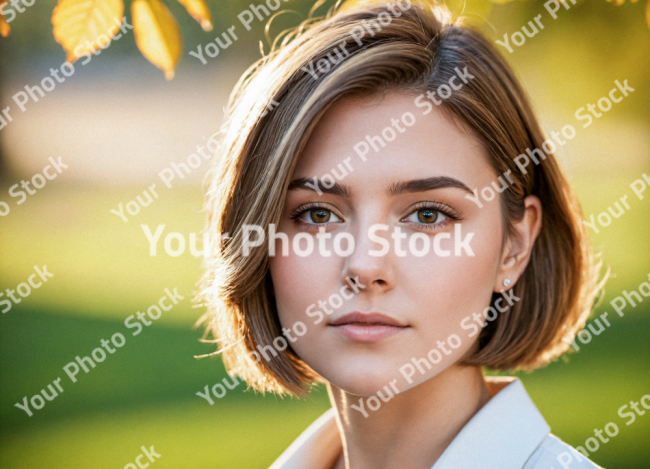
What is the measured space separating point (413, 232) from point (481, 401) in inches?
29.1

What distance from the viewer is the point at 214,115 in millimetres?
22828

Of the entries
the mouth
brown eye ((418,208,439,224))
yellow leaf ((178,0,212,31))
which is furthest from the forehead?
yellow leaf ((178,0,212,31))

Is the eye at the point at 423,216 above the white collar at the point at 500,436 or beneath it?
above

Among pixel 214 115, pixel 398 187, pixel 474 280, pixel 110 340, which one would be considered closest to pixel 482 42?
pixel 398 187

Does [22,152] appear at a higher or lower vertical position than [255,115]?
higher

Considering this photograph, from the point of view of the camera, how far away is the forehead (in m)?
1.81

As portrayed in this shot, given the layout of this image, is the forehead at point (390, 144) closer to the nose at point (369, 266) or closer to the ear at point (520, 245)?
the nose at point (369, 266)

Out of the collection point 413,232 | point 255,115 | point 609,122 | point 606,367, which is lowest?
point 606,367

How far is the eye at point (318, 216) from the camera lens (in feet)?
6.32

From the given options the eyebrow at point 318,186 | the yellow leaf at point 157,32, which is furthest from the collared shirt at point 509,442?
the yellow leaf at point 157,32

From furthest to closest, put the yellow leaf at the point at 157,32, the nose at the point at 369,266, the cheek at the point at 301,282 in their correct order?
the yellow leaf at the point at 157,32 → the cheek at the point at 301,282 → the nose at the point at 369,266

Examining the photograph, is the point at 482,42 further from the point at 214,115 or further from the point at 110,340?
the point at 214,115

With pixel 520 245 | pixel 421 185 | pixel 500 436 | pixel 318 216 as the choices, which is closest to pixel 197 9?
pixel 318 216

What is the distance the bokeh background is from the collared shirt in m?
0.99
